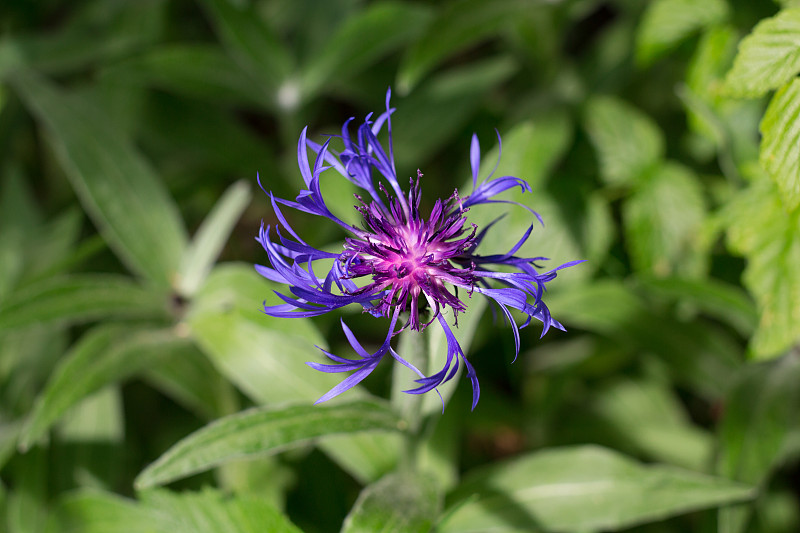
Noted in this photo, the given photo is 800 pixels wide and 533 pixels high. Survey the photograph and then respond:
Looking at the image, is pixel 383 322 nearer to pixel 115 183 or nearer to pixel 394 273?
pixel 115 183

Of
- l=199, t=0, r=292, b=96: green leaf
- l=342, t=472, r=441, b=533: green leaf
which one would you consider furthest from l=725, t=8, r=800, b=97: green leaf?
l=199, t=0, r=292, b=96: green leaf

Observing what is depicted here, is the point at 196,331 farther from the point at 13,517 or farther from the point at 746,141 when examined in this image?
the point at 746,141

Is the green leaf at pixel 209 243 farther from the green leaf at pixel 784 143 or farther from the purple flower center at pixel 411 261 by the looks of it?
the green leaf at pixel 784 143

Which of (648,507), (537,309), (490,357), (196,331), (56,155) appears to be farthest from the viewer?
(56,155)

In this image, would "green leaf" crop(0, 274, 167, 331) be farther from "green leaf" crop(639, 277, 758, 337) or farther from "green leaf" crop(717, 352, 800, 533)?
"green leaf" crop(717, 352, 800, 533)

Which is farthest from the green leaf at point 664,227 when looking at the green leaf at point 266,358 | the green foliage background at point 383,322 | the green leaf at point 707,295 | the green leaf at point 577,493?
the green leaf at point 266,358

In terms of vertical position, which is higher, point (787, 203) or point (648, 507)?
point (787, 203)

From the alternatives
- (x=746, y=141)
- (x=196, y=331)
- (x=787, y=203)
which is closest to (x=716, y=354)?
(x=746, y=141)
